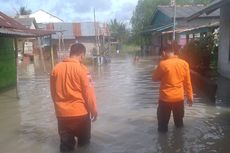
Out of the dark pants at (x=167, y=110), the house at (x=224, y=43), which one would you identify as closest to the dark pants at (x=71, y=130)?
the dark pants at (x=167, y=110)

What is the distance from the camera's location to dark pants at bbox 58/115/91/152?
20.9ft

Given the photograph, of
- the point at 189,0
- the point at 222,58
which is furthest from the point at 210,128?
the point at 189,0

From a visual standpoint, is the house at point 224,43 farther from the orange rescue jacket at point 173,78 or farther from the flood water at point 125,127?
the orange rescue jacket at point 173,78

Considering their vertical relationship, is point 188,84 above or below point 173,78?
below

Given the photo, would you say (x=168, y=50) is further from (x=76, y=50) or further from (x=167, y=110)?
(x=76, y=50)

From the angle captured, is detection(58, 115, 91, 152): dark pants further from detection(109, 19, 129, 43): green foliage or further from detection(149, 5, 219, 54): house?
detection(109, 19, 129, 43): green foliage

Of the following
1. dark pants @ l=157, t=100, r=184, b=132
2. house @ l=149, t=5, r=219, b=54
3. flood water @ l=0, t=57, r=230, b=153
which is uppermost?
house @ l=149, t=5, r=219, b=54

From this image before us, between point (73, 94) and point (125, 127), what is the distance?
316cm

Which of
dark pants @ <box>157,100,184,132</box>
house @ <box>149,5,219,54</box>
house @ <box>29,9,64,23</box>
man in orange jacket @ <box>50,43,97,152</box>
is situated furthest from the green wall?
house @ <box>29,9,64,23</box>

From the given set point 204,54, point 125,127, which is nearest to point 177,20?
point 204,54

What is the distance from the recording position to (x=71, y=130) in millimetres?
6445

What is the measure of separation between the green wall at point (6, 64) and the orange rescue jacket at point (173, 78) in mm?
10120

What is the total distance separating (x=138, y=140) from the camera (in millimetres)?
8023

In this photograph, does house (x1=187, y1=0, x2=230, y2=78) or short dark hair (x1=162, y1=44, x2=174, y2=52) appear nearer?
short dark hair (x1=162, y1=44, x2=174, y2=52)
